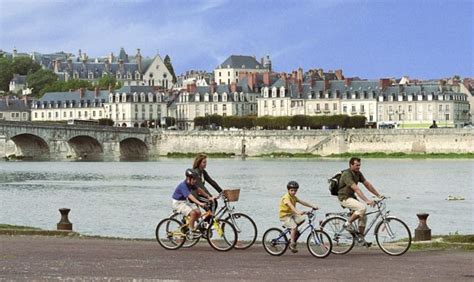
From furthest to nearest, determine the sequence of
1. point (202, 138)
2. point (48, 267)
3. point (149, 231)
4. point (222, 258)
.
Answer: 1. point (202, 138)
2. point (149, 231)
3. point (222, 258)
4. point (48, 267)

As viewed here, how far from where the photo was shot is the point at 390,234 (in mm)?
15797

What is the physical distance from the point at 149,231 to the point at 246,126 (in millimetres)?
79810

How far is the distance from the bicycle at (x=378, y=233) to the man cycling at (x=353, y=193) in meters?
0.08

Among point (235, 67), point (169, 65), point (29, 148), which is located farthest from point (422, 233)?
point (169, 65)

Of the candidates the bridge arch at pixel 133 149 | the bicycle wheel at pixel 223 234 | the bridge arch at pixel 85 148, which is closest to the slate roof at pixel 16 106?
the bridge arch at pixel 133 149

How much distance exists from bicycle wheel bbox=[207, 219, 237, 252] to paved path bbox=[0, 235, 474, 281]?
14 cm

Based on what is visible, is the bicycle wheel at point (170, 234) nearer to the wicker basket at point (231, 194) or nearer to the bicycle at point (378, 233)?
A: the wicker basket at point (231, 194)

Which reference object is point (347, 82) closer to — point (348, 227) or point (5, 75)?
point (5, 75)

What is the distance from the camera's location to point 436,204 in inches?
1425

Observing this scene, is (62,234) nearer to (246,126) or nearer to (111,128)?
(111,128)

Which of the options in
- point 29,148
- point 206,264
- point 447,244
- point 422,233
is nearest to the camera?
point 206,264

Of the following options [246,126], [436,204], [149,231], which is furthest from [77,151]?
[149,231]

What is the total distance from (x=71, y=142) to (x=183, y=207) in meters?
78.0

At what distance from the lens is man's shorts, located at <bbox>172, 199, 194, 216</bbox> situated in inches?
649
